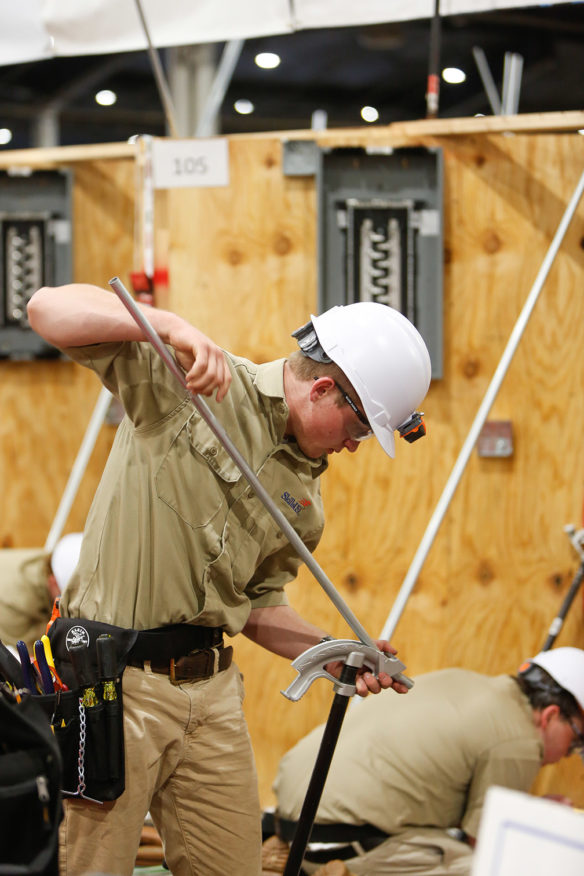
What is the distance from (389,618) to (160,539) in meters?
1.73

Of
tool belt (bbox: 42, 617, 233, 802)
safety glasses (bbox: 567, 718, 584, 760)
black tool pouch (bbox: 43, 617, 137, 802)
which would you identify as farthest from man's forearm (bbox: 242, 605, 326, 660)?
safety glasses (bbox: 567, 718, 584, 760)

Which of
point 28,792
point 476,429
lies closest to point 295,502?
point 28,792

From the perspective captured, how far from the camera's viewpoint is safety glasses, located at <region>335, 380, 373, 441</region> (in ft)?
6.99

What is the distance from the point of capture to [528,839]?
106 cm

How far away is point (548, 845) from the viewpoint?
41.5 inches

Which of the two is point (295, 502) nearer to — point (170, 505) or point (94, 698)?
point (170, 505)

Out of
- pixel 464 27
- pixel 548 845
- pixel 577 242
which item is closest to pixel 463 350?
pixel 577 242

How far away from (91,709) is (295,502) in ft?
2.03

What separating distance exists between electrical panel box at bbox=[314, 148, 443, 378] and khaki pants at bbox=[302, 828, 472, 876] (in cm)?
168

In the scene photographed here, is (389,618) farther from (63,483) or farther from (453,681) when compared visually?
(63,483)

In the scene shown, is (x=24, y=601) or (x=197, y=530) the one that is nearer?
(x=197, y=530)

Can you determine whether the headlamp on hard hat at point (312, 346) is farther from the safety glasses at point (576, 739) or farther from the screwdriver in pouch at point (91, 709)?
the safety glasses at point (576, 739)

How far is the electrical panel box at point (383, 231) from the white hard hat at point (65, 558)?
128 centimetres

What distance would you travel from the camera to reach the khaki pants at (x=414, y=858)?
116 inches
